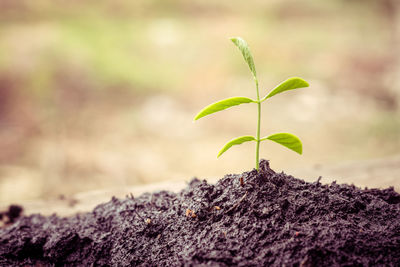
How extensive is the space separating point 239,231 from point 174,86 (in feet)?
12.7

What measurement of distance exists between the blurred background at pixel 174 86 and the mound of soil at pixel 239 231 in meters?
2.20

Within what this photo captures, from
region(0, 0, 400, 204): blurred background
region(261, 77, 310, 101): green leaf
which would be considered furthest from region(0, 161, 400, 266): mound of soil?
region(0, 0, 400, 204): blurred background

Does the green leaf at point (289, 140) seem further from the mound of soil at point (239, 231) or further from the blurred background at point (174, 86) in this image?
the blurred background at point (174, 86)

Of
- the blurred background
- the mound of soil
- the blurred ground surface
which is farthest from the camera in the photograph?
the blurred background

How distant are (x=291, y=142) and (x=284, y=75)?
3.82 metres

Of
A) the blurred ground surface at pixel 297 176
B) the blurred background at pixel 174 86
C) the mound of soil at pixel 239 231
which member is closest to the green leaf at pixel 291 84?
the mound of soil at pixel 239 231

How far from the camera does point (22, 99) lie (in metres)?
3.92

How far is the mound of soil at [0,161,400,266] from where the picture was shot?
0.68 meters

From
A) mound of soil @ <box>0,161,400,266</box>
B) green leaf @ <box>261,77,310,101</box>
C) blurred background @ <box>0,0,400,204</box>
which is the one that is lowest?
mound of soil @ <box>0,161,400,266</box>

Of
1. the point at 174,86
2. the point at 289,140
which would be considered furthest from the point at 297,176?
the point at 174,86

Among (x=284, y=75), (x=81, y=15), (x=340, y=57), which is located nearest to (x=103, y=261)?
(x=284, y=75)

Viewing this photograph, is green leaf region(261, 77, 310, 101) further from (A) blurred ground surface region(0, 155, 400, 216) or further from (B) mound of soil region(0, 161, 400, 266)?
(A) blurred ground surface region(0, 155, 400, 216)

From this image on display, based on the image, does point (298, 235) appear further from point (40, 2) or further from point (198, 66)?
point (40, 2)

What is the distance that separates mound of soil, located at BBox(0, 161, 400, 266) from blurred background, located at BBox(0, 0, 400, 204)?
2201 mm
